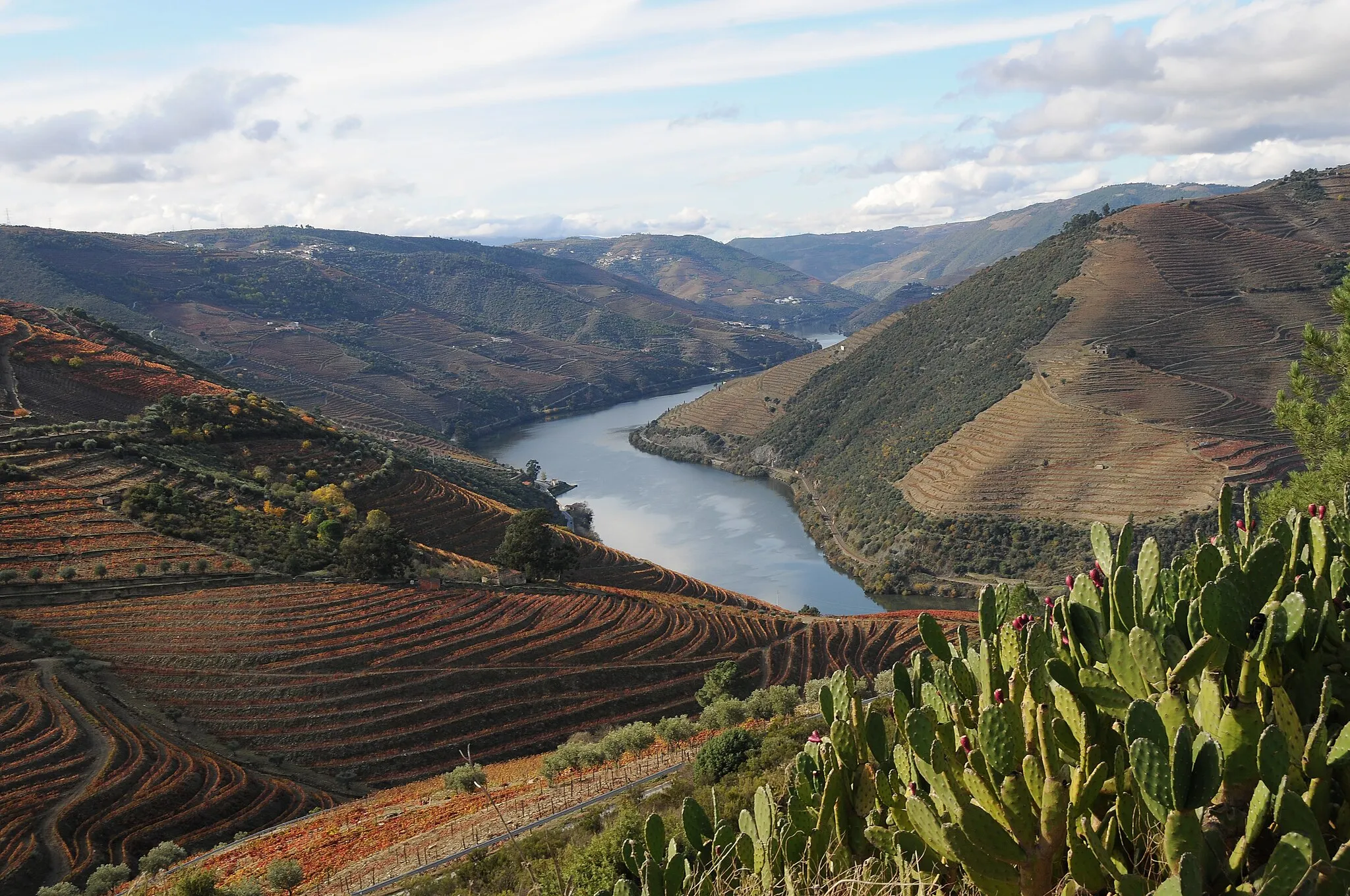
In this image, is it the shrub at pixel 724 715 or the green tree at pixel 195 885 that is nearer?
the green tree at pixel 195 885

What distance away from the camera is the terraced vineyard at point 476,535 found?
4100 cm

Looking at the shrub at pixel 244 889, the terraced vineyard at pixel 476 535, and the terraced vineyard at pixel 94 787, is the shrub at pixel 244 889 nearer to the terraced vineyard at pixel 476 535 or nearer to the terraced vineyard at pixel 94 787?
the terraced vineyard at pixel 94 787

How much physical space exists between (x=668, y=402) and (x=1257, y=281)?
245ft

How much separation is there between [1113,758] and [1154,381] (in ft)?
203

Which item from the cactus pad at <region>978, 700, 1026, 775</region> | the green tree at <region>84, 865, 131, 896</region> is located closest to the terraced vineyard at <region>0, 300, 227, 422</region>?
the green tree at <region>84, 865, 131, 896</region>

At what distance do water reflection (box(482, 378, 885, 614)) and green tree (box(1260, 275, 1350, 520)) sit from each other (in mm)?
36283

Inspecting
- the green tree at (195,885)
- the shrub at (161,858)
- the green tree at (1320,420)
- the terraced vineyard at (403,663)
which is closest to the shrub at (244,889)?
the green tree at (195,885)

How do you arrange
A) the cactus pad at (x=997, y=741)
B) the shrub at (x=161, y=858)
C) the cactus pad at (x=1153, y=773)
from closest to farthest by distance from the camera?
the cactus pad at (x=1153, y=773) → the cactus pad at (x=997, y=741) → the shrub at (x=161, y=858)

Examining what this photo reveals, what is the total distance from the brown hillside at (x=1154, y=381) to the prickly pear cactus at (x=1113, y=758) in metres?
46.8

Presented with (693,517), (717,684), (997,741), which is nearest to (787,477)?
(693,517)

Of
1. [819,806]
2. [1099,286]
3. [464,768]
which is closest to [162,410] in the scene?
[464,768]

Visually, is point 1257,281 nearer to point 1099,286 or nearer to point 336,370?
point 1099,286

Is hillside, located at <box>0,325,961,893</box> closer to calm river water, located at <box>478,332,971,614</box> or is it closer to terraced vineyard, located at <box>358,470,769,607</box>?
terraced vineyard, located at <box>358,470,769,607</box>

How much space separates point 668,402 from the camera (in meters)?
127
